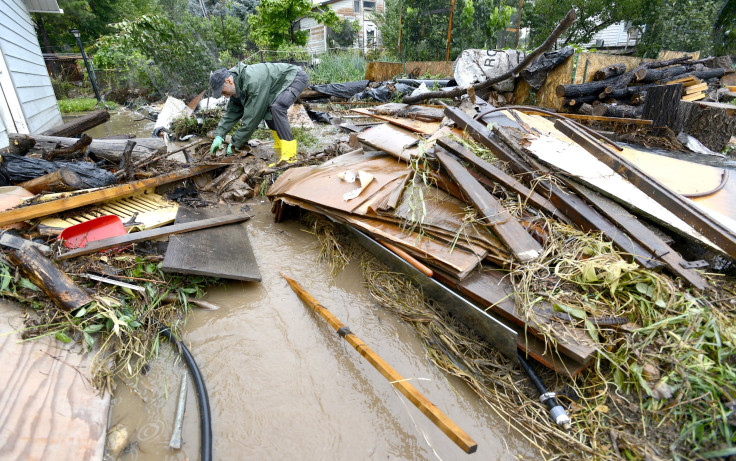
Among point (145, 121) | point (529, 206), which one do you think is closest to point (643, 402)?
point (529, 206)

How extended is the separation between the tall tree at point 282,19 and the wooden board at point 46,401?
1667 cm

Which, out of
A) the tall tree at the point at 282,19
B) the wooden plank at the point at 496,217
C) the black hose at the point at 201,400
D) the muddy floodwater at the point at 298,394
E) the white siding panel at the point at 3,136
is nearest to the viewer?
the black hose at the point at 201,400

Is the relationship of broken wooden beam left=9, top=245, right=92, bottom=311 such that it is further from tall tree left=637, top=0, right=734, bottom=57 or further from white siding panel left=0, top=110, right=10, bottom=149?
tall tree left=637, top=0, right=734, bottom=57

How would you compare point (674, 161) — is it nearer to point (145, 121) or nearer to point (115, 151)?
point (115, 151)

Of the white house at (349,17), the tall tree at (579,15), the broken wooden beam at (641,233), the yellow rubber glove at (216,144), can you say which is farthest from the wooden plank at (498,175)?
the white house at (349,17)

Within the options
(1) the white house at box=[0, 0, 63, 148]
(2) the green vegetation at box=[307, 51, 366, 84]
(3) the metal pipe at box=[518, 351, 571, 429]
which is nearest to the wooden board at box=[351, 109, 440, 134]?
(3) the metal pipe at box=[518, 351, 571, 429]

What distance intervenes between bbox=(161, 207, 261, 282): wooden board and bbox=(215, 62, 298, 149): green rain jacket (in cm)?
205

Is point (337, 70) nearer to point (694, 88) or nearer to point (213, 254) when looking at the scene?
point (694, 88)

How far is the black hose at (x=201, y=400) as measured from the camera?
65.9 inches

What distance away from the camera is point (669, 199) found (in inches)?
A: 98.0

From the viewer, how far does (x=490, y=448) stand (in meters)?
1.80

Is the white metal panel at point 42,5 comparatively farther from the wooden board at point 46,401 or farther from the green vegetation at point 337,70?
the wooden board at point 46,401

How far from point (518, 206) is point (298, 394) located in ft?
6.80

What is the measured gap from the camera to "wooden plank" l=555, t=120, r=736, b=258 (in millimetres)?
2166
